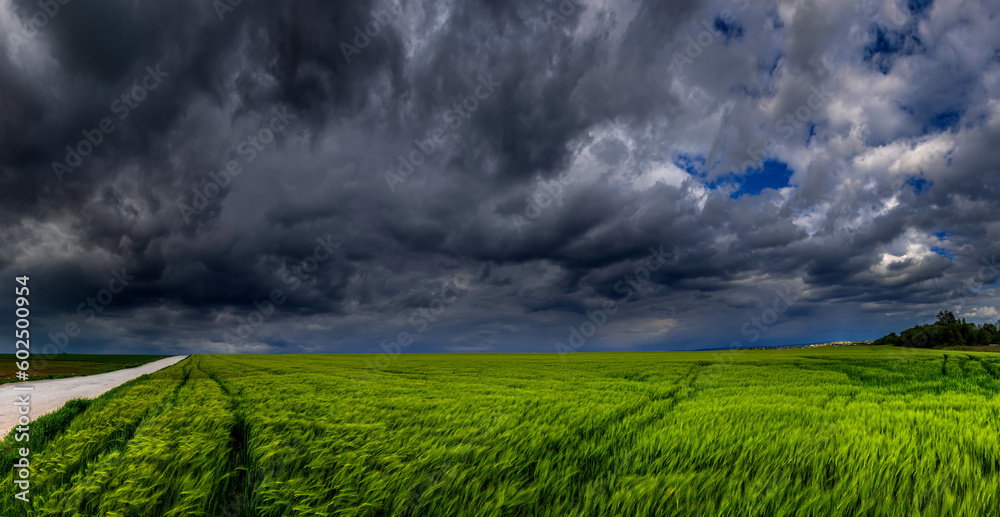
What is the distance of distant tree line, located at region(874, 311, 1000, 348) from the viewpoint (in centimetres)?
8725

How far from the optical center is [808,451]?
440cm

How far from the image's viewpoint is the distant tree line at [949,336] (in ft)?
286

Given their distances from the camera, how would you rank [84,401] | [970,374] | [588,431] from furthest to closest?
[970,374]
[84,401]
[588,431]

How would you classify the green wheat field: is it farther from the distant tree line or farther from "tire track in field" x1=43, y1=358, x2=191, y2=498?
the distant tree line

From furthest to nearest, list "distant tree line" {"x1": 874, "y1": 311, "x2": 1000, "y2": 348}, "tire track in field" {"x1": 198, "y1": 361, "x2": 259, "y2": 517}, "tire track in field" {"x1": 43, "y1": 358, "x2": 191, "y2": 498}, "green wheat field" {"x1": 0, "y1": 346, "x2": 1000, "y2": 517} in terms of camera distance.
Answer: "distant tree line" {"x1": 874, "y1": 311, "x2": 1000, "y2": 348}, "tire track in field" {"x1": 43, "y1": 358, "x2": 191, "y2": 498}, "tire track in field" {"x1": 198, "y1": 361, "x2": 259, "y2": 517}, "green wheat field" {"x1": 0, "y1": 346, "x2": 1000, "y2": 517}

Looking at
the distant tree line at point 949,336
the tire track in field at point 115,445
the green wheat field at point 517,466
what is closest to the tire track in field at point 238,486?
the green wheat field at point 517,466

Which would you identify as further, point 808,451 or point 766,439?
point 766,439

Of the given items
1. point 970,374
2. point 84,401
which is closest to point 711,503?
point 84,401

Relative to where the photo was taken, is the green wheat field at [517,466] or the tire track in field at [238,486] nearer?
the green wheat field at [517,466]

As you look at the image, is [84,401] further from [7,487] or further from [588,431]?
[588,431]

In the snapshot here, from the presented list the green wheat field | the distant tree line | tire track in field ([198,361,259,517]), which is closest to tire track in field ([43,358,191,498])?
the green wheat field

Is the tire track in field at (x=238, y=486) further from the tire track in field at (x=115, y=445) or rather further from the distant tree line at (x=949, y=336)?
the distant tree line at (x=949, y=336)

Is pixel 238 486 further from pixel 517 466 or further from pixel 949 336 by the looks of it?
pixel 949 336

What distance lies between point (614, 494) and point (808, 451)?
288cm
